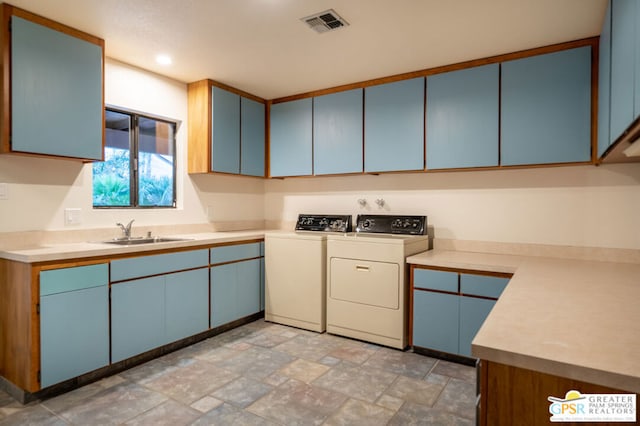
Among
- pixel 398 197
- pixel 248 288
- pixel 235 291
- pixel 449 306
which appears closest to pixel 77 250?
pixel 235 291

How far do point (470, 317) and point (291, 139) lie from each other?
259 cm

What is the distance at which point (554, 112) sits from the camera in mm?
2832

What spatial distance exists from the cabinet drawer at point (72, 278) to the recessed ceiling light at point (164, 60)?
176cm

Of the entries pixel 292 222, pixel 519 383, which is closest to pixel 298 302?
pixel 292 222

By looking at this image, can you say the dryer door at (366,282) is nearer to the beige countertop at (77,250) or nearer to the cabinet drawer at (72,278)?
the beige countertop at (77,250)

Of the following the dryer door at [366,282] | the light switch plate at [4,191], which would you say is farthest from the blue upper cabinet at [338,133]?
the light switch plate at [4,191]

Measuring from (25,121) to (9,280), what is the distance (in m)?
1.03

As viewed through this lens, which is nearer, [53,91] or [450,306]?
[53,91]

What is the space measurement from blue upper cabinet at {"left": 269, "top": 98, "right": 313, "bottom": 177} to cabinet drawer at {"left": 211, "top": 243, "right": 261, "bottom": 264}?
0.97m

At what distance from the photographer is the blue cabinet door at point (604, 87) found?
2.15 m

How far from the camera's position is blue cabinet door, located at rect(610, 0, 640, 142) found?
156cm

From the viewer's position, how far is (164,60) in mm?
3193

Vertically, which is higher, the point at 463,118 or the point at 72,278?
the point at 463,118

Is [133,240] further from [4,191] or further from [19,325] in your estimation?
[19,325]
